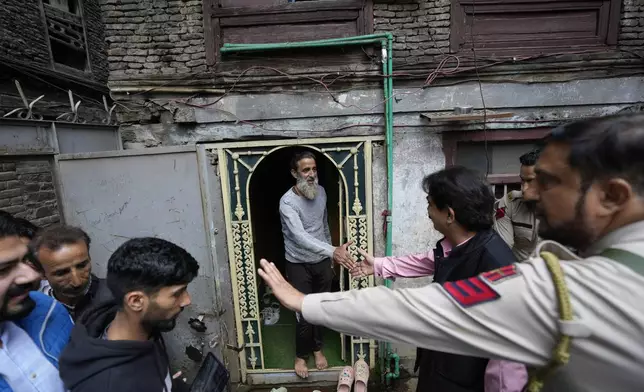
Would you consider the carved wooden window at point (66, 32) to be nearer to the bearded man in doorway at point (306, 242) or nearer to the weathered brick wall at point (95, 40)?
the weathered brick wall at point (95, 40)

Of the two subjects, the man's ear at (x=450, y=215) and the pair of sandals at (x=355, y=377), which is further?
the pair of sandals at (x=355, y=377)

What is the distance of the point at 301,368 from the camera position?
11.6 feet

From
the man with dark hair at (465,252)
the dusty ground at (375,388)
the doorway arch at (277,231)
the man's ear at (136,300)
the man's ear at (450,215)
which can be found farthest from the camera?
the doorway arch at (277,231)

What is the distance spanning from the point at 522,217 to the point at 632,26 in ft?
7.96

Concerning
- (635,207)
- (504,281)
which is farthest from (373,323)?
(635,207)

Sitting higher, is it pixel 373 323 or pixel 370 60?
pixel 370 60

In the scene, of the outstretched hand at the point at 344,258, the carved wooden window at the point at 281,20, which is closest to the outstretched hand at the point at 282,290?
the outstretched hand at the point at 344,258

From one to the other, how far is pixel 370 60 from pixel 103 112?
341cm

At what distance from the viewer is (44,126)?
2865 mm

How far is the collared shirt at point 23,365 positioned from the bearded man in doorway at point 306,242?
80.4 inches

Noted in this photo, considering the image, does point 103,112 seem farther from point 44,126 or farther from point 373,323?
point 373,323

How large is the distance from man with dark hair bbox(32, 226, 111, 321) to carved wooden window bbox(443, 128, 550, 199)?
339 cm

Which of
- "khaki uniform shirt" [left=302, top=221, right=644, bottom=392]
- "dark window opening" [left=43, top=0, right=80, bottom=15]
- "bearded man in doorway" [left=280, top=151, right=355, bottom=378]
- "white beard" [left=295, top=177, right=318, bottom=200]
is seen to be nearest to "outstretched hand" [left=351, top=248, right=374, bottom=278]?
"bearded man in doorway" [left=280, top=151, right=355, bottom=378]

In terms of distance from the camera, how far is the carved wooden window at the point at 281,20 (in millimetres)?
3084
